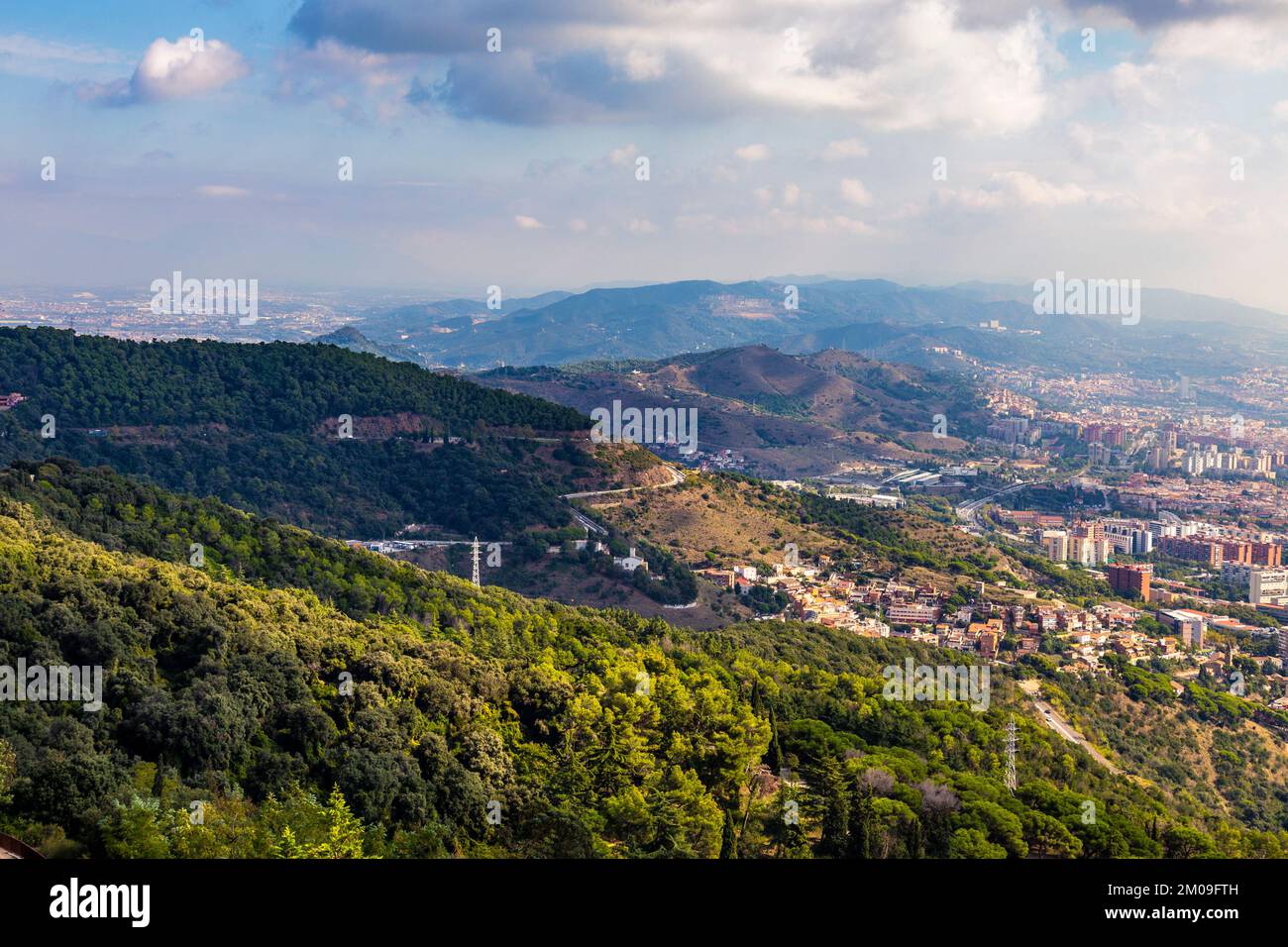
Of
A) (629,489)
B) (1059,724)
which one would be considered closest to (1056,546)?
(629,489)

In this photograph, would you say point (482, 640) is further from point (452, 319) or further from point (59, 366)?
point (452, 319)

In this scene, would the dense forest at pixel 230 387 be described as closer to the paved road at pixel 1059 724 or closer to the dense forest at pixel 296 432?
the dense forest at pixel 296 432

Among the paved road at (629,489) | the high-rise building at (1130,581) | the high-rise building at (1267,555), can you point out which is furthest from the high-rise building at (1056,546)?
the paved road at (629,489)

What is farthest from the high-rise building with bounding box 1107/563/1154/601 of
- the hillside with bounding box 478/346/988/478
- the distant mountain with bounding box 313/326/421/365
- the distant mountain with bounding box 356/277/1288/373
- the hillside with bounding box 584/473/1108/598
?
the distant mountain with bounding box 356/277/1288/373

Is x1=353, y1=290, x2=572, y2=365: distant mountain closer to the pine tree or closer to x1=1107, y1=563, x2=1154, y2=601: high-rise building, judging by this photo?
x1=1107, y1=563, x2=1154, y2=601: high-rise building
